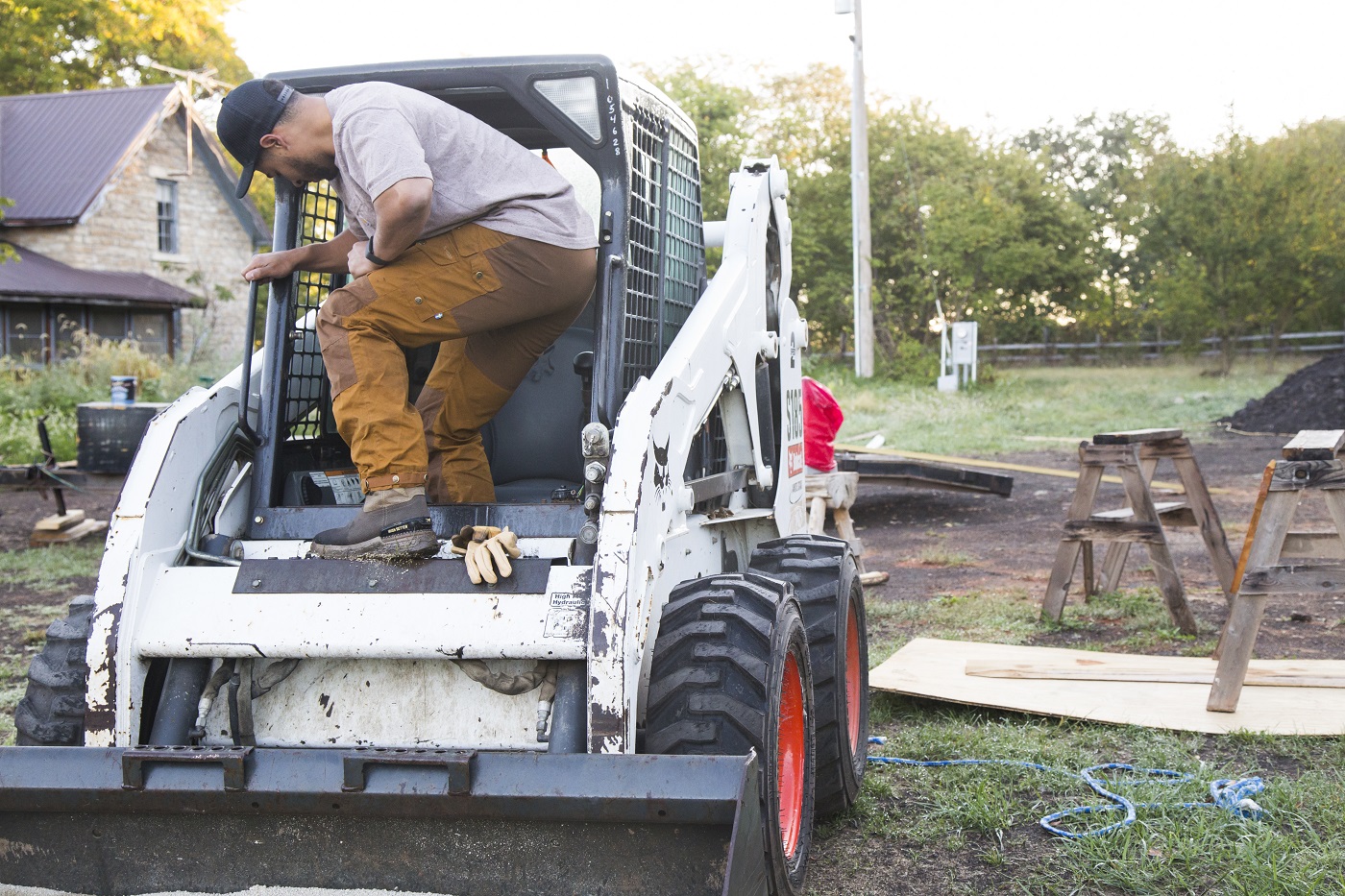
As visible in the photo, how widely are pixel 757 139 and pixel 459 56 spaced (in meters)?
33.2

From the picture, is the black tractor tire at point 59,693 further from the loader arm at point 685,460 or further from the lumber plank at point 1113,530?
the lumber plank at point 1113,530

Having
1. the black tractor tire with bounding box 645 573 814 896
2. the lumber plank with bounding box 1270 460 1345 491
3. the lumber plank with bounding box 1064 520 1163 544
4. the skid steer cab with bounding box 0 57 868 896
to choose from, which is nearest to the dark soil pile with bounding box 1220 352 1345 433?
the lumber plank with bounding box 1064 520 1163 544

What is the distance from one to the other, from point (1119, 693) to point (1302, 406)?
1745cm

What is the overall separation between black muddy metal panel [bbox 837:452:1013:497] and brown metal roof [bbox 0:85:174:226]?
21610mm

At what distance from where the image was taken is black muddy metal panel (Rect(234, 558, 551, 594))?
3.10 metres

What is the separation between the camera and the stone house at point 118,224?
1032 inches

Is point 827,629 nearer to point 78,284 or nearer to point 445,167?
point 445,167

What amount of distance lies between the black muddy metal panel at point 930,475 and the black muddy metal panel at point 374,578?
26.2 feet

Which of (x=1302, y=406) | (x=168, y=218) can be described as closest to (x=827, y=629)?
(x=1302, y=406)

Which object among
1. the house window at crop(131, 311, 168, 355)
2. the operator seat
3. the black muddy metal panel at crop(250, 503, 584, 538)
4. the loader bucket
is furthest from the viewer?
the house window at crop(131, 311, 168, 355)

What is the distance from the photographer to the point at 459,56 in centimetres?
367

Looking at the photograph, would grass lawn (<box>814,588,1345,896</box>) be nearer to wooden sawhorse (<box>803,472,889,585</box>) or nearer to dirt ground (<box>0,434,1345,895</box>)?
dirt ground (<box>0,434,1345,895</box>)

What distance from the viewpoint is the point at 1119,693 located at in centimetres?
536

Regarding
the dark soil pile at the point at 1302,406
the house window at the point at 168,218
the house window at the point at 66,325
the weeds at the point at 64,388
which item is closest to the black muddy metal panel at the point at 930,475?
the weeds at the point at 64,388
